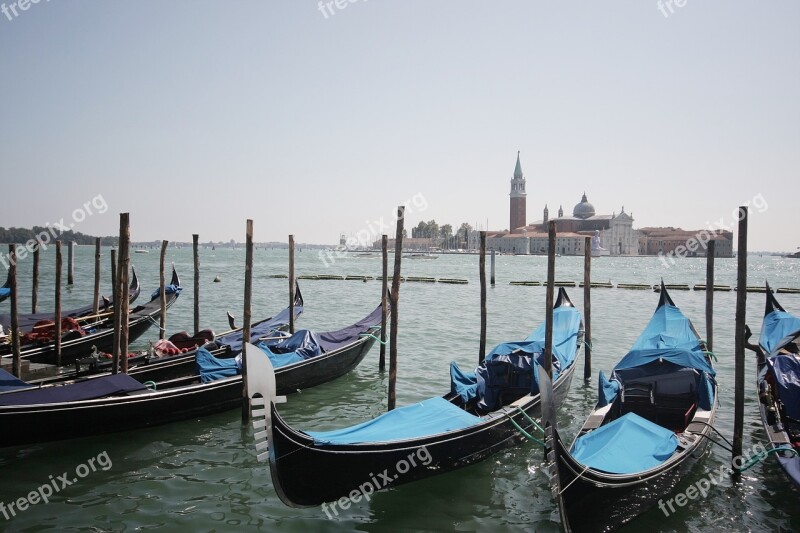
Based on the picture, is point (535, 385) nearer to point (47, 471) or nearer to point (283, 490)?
point (283, 490)

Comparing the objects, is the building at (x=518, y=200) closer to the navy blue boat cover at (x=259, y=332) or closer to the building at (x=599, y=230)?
the building at (x=599, y=230)

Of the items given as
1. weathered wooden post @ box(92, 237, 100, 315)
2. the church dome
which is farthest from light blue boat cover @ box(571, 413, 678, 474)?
the church dome

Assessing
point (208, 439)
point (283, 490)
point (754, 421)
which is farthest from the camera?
point (754, 421)

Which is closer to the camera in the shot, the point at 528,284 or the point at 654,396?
the point at 654,396

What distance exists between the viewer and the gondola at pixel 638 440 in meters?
3.27

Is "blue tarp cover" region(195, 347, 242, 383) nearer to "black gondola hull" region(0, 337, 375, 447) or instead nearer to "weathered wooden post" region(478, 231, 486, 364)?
"black gondola hull" region(0, 337, 375, 447)

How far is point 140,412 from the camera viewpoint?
523 centimetres

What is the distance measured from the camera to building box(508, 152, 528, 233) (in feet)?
302

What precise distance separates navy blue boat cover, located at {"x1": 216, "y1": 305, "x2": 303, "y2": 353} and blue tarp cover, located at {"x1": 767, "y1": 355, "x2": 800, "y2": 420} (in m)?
5.87

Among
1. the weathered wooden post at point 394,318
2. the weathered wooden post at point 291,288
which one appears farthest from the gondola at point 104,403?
the weathered wooden post at point 291,288

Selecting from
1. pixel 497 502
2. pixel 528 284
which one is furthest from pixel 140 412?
pixel 528 284

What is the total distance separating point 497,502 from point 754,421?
368 centimetres

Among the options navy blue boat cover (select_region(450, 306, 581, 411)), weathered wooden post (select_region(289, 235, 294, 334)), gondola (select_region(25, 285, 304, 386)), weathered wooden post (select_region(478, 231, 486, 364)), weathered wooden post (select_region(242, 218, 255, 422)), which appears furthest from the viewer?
weathered wooden post (select_region(289, 235, 294, 334))

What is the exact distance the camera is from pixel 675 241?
85500mm
